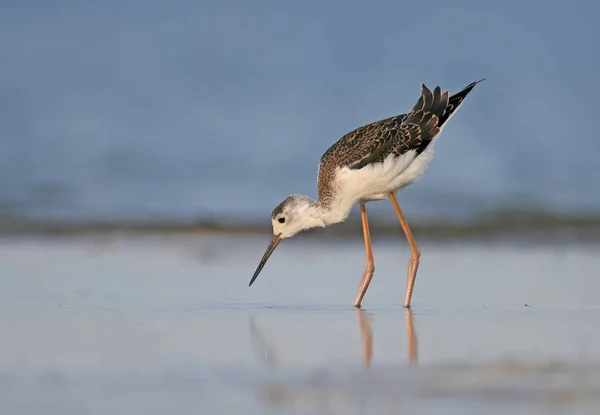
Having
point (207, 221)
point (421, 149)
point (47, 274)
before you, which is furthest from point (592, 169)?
point (47, 274)

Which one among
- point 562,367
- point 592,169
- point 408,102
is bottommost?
point 562,367

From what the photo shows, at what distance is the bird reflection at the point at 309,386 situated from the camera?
543cm

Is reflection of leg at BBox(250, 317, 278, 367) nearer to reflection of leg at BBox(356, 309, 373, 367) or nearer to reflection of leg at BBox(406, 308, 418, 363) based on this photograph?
reflection of leg at BBox(356, 309, 373, 367)

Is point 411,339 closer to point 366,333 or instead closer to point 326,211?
point 366,333

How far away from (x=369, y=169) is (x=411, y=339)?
8.20 ft

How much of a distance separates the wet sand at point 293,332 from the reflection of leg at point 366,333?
0.5 inches

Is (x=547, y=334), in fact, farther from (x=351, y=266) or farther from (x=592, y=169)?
(x=592, y=169)

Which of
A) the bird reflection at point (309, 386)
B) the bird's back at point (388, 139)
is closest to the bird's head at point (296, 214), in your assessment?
the bird's back at point (388, 139)

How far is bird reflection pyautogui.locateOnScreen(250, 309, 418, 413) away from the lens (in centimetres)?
543

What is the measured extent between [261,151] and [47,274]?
8.02 metres

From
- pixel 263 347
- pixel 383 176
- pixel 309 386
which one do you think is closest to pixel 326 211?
pixel 383 176

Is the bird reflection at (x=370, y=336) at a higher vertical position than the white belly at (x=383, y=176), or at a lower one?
lower

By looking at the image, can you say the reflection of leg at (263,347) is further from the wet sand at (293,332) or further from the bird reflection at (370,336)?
the bird reflection at (370,336)

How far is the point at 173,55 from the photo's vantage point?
21.8 meters
